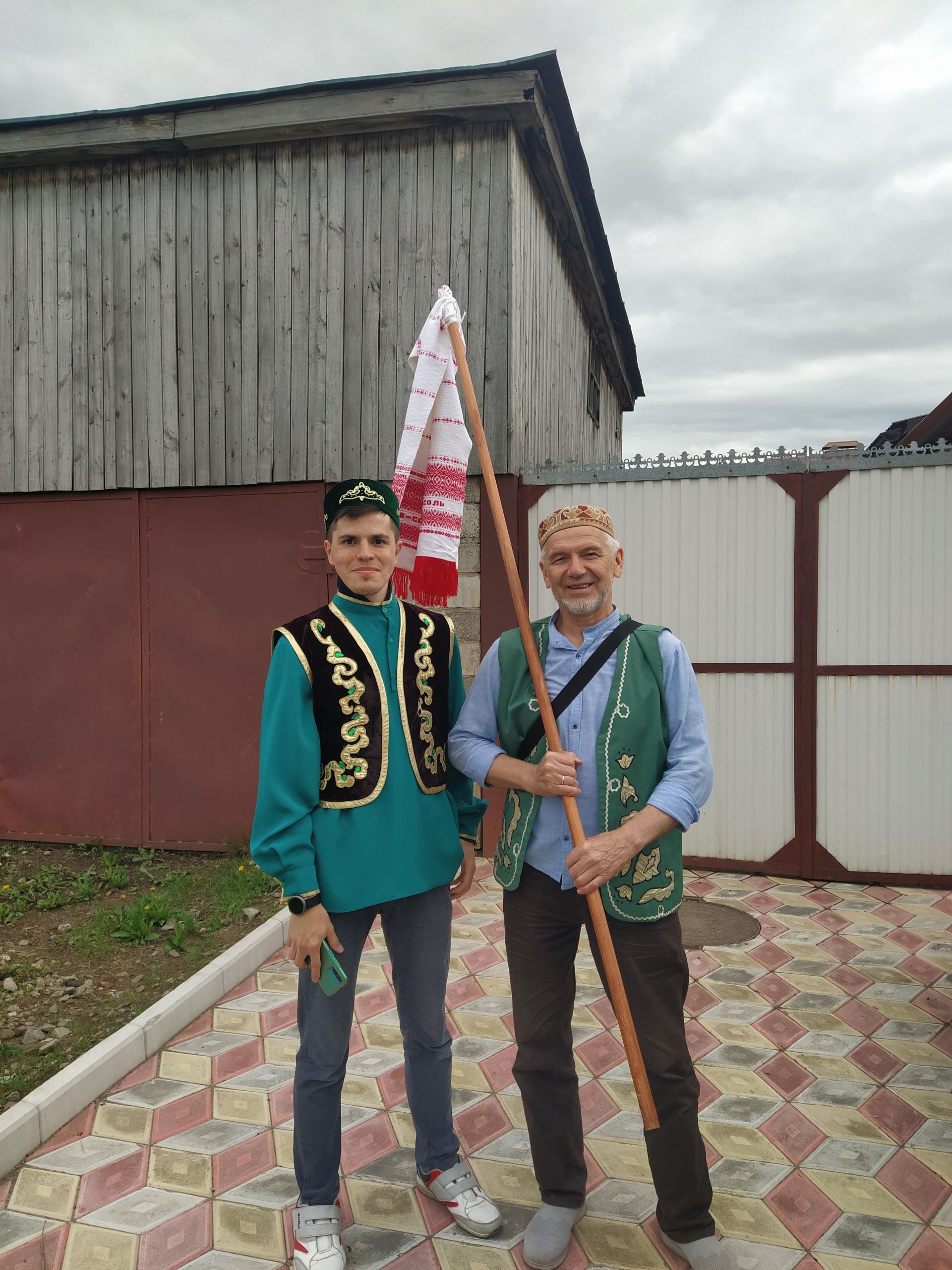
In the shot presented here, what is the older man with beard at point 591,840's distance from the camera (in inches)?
96.7

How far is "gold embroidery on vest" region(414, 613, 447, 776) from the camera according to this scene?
2713 millimetres

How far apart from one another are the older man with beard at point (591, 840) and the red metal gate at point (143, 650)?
3.99 meters

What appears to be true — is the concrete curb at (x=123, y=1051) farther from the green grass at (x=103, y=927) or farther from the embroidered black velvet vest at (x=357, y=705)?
the embroidered black velvet vest at (x=357, y=705)

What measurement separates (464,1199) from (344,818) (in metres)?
1.25

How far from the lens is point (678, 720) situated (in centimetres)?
254

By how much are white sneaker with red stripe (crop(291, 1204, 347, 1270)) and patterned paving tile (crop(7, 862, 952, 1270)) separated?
0.10 metres

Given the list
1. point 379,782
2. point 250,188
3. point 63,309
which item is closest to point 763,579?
point 379,782

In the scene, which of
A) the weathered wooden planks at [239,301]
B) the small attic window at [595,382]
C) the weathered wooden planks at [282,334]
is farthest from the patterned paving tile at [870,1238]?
the small attic window at [595,382]

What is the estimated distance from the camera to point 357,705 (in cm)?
258

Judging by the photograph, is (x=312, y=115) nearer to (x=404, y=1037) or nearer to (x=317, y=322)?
(x=317, y=322)

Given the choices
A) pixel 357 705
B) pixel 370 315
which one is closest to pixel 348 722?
pixel 357 705

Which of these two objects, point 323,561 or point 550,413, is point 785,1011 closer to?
point 323,561

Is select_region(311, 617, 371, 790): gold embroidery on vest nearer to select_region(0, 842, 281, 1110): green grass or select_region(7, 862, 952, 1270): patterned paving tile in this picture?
select_region(7, 862, 952, 1270): patterned paving tile

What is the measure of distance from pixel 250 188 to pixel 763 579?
15.1 feet
